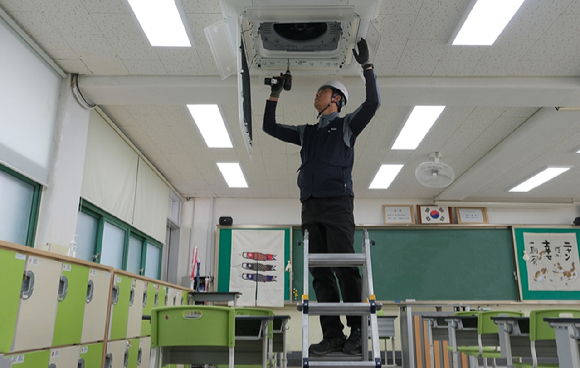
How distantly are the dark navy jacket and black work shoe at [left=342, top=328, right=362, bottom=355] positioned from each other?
0.77 m

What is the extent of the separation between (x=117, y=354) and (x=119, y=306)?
416 mm

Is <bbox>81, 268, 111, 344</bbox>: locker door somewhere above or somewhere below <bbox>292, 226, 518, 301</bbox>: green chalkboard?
below

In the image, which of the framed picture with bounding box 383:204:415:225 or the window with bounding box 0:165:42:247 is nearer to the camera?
the window with bounding box 0:165:42:247

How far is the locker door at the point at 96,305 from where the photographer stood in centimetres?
347

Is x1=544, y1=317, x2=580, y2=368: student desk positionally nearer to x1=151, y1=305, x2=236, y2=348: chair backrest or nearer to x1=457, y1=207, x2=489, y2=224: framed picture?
x1=151, y1=305, x2=236, y2=348: chair backrest

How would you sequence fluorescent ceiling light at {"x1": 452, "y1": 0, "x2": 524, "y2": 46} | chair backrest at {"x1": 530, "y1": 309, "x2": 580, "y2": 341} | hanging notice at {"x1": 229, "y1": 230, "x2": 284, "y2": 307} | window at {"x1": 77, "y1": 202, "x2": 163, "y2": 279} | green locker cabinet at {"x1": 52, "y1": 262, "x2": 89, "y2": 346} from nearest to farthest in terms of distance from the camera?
1. chair backrest at {"x1": 530, "y1": 309, "x2": 580, "y2": 341}
2. green locker cabinet at {"x1": 52, "y1": 262, "x2": 89, "y2": 346}
3. fluorescent ceiling light at {"x1": 452, "y1": 0, "x2": 524, "y2": 46}
4. window at {"x1": 77, "y1": 202, "x2": 163, "y2": 279}
5. hanging notice at {"x1": 229, "y1": 230, "x2": 284, "y2": 307}

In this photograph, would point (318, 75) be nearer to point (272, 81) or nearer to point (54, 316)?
point (272, 81)

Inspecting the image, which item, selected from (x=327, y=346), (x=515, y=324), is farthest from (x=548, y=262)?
(x=327, y=346)

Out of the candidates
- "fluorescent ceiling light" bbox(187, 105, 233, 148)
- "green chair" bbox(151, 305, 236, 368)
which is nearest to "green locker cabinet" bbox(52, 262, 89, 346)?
"green chair" bbox(151, 305, 236, 368)

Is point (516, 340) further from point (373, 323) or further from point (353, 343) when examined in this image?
point (373, 323)

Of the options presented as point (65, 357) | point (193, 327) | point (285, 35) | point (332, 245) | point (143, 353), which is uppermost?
point (285, 35)

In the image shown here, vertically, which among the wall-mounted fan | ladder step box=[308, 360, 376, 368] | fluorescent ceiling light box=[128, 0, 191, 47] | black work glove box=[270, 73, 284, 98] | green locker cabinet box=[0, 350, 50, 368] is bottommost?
green locker cabinet box=[0, 350, 50, 368]

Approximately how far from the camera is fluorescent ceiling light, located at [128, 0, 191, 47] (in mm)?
3510

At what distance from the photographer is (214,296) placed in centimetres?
666
